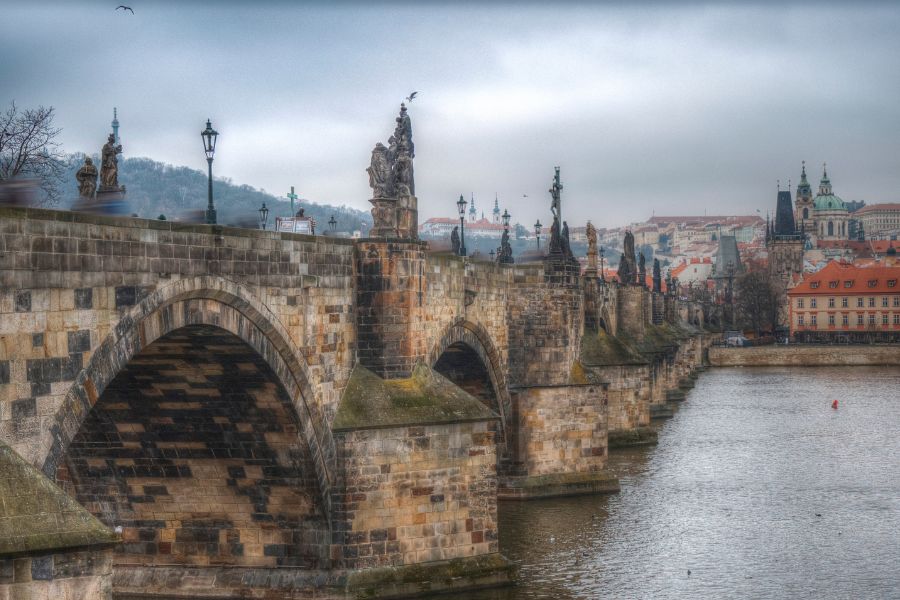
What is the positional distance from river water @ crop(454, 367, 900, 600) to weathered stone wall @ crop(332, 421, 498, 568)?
130 cm

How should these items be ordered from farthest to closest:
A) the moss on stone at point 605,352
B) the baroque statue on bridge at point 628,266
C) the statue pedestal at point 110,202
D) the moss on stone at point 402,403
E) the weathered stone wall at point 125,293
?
the baroque statue on bridge at point 628,266 < the moss on stone at point 605,352 < the moss on stone at point 402,403 < the statue pedestal at point 110,202 < the weathered stone wall at point 125,293

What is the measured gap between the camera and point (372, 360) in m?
23.8

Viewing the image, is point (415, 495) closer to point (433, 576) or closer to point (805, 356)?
point (433, 576)

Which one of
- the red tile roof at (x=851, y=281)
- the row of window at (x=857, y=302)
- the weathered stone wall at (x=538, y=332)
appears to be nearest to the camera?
the weathered stone wall at (x=538, y=332)

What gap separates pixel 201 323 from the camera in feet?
60.0

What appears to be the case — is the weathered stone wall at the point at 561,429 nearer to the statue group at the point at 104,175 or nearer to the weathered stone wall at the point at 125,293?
the weathered stone wall at the point at 125,293

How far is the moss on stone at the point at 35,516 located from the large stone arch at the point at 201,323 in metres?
1.62

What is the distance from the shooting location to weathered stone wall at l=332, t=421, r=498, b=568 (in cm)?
2186

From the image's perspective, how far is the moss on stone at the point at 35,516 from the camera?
39.3 ft

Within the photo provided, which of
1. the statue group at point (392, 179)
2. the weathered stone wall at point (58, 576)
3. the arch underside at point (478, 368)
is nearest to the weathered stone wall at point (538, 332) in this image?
the arch underside at point (478, 368)

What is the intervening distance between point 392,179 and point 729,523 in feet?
41.6

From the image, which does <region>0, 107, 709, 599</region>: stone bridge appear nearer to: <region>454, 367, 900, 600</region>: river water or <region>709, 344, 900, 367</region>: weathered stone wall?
<region>454, 367, 900, 600</region>: river water

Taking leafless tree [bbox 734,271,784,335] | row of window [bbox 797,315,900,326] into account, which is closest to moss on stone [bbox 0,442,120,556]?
row of window [bbox 797,315,900,326]

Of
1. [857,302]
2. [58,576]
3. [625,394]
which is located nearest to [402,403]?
[58,576]
